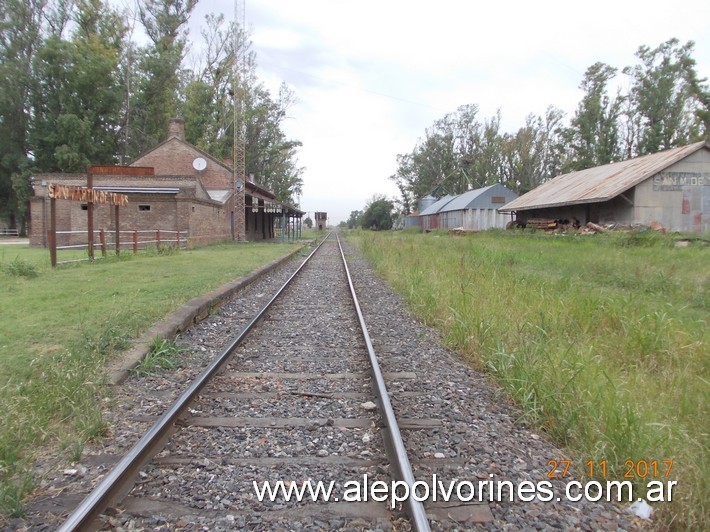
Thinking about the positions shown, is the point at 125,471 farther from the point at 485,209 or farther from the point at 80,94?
the point at 80,94

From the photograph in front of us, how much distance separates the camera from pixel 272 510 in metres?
2.74

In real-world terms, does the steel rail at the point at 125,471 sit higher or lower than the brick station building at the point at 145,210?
lower

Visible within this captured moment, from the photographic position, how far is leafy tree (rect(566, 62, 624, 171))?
185ft

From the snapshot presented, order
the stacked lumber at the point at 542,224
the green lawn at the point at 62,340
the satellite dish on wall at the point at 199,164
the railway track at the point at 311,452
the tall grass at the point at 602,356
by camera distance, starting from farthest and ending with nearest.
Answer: the satellite dish on wall at the point at 199,164
the stacked lumber at the point at 542,224
the green lawn at the point at 62,340
the tall grass at the point at 602,356
the railway track at the point at 311,452

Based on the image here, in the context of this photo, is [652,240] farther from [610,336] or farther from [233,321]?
[233,321]

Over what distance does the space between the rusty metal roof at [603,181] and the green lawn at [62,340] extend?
19867 mm

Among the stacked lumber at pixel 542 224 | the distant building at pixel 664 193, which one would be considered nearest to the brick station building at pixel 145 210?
the stacked lumber at pixel 542 224

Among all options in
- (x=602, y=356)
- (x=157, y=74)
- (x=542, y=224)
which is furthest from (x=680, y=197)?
(x=157, y=74)

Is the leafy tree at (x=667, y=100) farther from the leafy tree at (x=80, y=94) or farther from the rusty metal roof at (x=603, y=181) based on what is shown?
the leafy tree at (x=80, y=94)

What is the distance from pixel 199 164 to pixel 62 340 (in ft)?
109

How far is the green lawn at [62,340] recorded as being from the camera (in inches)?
135

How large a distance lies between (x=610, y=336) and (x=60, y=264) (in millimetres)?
14345

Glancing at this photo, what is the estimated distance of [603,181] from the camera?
88.2 feet

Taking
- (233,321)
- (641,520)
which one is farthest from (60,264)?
(641,520)
